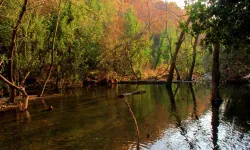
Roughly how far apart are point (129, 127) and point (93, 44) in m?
27.9

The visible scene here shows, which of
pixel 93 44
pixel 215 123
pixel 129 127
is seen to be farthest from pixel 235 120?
pixel 93 44

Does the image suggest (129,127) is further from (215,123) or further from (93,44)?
(93,44)

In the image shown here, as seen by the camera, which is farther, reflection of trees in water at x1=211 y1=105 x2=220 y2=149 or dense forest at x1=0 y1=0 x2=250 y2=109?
reflection of trees in water at x1=211 y1=105 x2=220 y2=149

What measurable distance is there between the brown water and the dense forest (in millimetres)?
2956

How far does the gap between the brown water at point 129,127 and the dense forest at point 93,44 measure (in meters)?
2.96

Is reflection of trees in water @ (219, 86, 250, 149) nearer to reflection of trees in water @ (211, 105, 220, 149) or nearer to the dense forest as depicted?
reflection of trees in water @ (211, 105, 220, 149)

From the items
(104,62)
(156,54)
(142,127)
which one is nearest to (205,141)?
(142,127)

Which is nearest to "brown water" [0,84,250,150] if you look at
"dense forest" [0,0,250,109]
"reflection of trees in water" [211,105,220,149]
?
"reflection of trees in water" [211,105,220,149]

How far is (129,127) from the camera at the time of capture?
47.5ft

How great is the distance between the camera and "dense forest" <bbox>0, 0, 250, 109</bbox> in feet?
37.1

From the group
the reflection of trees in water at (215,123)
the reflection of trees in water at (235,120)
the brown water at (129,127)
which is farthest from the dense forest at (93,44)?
the brown water at (129,127)

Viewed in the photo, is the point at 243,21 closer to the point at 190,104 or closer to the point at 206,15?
the point at 206,15

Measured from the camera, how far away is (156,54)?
62.9 meters

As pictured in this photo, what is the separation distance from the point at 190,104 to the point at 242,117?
19.2 feet
